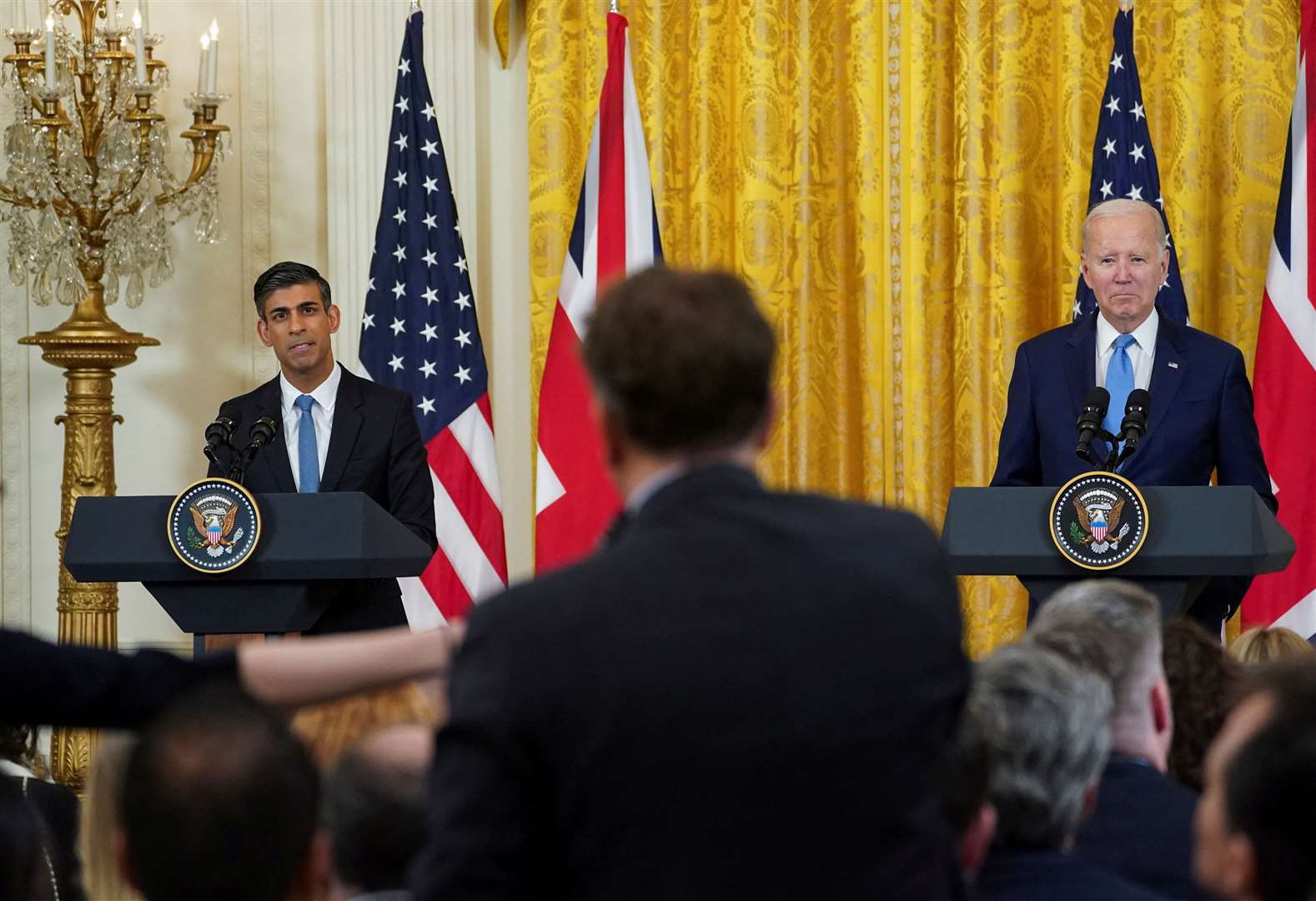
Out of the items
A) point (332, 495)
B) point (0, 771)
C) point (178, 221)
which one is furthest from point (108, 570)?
point (178, 221)

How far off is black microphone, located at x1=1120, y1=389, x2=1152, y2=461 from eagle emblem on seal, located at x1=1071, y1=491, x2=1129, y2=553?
0.12m

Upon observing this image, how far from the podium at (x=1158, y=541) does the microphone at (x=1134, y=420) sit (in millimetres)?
93

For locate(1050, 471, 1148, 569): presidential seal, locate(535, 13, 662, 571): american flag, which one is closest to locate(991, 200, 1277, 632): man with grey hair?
locate(1050, 471, 1148, 569): presidential seal

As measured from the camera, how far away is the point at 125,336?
6.23 m

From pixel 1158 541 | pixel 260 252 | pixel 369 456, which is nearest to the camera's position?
pixel 1158 541

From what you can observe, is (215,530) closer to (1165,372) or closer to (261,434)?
(261,434)

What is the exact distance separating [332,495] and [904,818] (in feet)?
8.18

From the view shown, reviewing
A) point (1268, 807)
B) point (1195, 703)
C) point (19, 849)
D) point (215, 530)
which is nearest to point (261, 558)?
point (215, 530)

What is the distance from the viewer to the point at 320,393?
15.7 feet

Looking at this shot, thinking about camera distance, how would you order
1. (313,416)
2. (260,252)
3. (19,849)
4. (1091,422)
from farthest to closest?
1. (260,252)
2. (313,416)
3. (1091,422)
4. (19,849)

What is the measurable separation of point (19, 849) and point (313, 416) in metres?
3.05

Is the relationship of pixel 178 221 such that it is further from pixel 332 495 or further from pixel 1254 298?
pixel 1254 298

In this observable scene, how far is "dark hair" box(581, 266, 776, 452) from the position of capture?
1.54 m

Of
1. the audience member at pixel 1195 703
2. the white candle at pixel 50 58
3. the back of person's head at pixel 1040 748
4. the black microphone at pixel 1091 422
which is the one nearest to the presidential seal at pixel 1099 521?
the black microphone at pixel 1091 422
